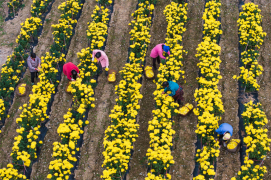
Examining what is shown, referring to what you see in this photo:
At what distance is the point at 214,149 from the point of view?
25.7ft

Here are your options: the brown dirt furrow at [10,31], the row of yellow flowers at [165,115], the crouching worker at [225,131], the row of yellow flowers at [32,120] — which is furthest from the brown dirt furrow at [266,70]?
the brown dirt furrow at [10,31]

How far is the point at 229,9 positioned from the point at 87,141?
842cm

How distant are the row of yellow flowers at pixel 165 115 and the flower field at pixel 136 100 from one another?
0.12 ft

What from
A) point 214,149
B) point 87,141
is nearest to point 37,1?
point 87,141

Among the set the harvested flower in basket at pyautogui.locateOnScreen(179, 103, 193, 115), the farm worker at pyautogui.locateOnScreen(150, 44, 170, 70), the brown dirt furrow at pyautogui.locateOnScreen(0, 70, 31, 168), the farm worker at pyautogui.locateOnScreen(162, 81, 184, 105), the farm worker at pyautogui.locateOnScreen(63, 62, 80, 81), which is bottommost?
the brown dirt furrow at pyautogui.locateOnScreen(0, 70, 31, 168)

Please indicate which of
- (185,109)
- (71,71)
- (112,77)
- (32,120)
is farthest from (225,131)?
(32,120)

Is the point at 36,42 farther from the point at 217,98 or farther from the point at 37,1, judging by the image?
the point at 217,98

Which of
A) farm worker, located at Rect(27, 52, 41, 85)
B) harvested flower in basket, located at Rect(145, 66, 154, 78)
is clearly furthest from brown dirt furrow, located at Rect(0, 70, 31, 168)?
harvested flower in basket, located at Rect(145, 66, 154, 78)

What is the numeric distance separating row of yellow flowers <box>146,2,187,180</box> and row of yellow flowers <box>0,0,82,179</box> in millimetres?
3279

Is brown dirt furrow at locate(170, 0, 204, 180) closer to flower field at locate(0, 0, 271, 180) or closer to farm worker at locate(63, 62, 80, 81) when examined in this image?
flower field at locate(0, 0, 271, 180)

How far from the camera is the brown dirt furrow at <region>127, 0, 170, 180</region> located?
8.59 meters

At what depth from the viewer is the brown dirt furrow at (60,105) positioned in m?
8.72

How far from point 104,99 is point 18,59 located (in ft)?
12.5

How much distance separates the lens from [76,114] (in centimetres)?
895
